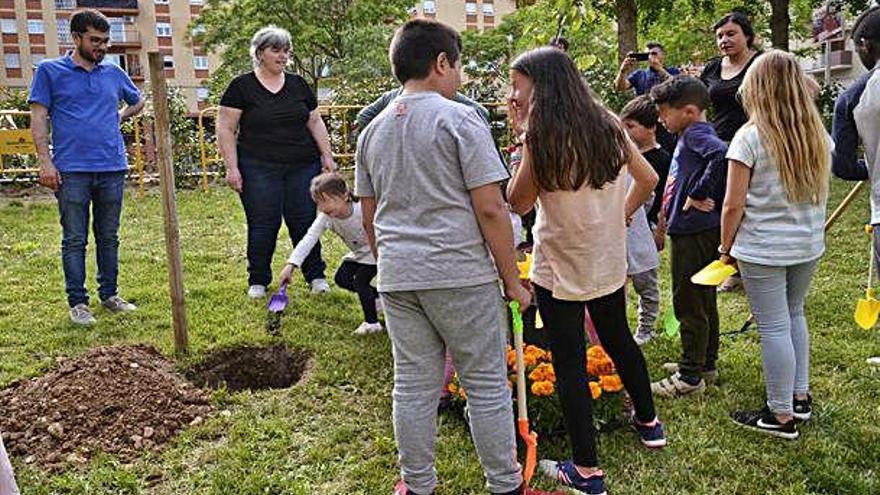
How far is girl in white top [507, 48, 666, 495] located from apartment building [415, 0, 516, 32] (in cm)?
5643

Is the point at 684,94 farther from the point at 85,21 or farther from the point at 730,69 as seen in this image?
the point at 85,21

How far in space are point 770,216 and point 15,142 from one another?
1123 centimetres

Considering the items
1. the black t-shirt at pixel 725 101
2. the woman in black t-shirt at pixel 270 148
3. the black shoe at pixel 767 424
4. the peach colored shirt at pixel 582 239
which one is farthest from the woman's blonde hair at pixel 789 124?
the woman in black t-shirt at pixel 270 148

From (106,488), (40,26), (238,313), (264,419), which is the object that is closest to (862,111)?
(264,419)

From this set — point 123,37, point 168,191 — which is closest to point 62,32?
point 123,37

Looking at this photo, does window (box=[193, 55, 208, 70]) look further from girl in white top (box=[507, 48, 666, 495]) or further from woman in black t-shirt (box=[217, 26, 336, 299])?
girl in white top (box=[507, 48, 666, 495])

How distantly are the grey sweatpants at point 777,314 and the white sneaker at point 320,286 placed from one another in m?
3.40

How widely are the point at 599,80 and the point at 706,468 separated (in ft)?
43.6

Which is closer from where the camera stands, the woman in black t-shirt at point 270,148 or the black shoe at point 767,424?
the black shoe at point 767,424

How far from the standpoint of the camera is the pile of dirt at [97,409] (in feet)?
11.1

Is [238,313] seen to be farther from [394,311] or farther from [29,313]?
[394,311]

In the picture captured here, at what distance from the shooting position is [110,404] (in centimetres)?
369

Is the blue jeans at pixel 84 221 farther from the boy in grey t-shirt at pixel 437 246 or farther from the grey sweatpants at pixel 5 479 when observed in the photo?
the grey sweatpants at pixel 5 479

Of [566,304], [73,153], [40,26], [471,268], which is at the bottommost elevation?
[566,304]
